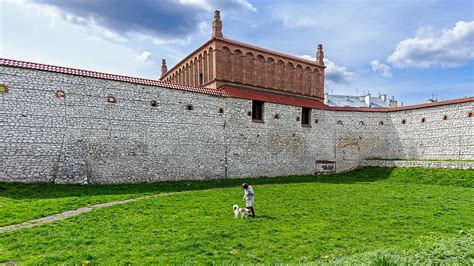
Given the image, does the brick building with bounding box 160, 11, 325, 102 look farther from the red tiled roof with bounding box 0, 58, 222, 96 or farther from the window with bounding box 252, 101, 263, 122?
the red tiled roof with bounding box 0, 58, 222, 96

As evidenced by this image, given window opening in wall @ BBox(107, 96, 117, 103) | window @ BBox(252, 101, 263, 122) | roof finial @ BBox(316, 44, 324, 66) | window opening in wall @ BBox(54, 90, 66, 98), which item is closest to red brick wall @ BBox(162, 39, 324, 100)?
roof finial @ BBox(316, 44, 324, 66)

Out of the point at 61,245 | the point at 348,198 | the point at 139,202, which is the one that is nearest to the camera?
the point at 61,245

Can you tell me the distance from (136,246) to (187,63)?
20409 mm

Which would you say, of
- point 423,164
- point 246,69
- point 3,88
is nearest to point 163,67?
point 246,69

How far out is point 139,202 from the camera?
11.1 m

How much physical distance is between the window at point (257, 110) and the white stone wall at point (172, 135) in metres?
0.60

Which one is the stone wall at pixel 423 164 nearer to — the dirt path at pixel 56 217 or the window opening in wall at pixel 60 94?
the dirt path at pixel 56 217

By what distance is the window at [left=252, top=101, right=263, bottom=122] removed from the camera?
21000 millimetres

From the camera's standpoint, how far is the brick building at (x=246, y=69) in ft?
68.4

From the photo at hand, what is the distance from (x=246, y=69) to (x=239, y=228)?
1596 cm

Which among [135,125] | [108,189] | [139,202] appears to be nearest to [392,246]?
[139,202]

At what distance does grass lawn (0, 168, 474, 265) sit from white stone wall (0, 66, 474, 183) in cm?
194

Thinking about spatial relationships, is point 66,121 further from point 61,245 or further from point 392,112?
point 392,112

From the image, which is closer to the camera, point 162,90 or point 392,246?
point 392,246
